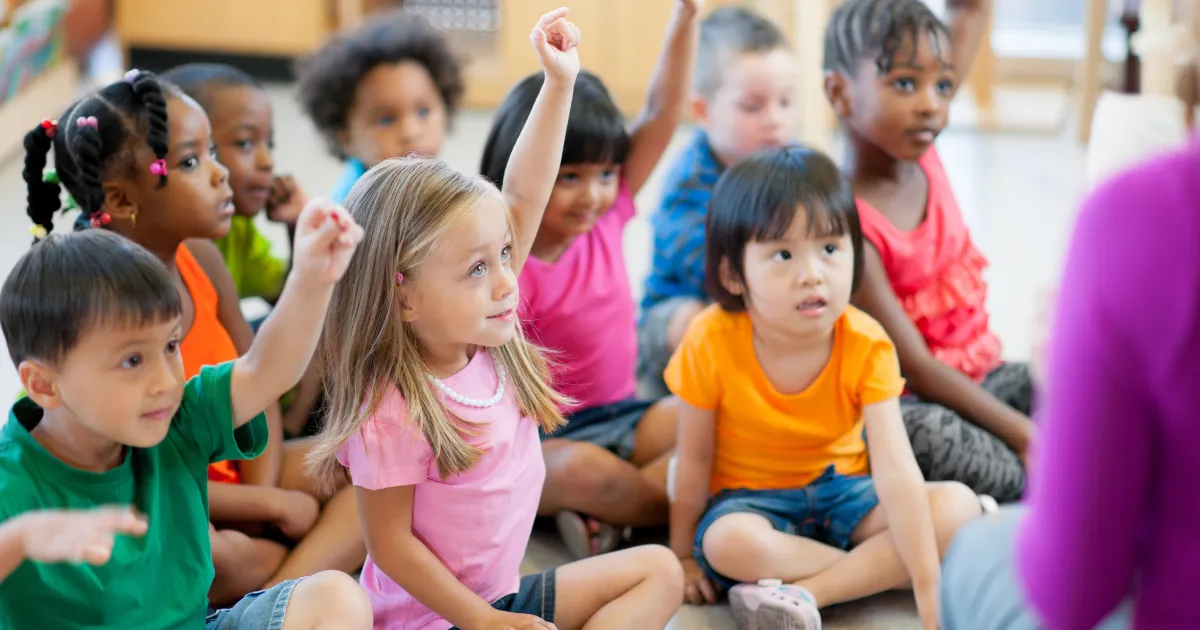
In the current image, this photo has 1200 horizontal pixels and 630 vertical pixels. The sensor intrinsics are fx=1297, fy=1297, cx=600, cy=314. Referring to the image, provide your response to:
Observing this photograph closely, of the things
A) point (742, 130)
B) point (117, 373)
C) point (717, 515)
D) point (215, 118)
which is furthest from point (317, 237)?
point (742, 130)

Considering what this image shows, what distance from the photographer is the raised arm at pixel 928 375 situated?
166 centimetres

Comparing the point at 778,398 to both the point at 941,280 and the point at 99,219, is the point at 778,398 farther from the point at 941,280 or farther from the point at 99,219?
the point at 99,219

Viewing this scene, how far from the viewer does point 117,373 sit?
102cm

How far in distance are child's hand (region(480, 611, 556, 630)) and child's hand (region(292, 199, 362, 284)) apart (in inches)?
15.3

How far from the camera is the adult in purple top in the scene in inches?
28.6

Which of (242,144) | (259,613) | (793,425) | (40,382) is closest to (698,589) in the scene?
(793,425)

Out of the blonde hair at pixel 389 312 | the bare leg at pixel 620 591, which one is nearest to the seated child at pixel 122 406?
the blonde hair at pixel 389 312

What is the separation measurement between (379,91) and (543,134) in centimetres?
76

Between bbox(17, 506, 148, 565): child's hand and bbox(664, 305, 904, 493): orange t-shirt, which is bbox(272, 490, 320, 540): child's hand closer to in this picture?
bbox(664, 305, 904, 493): orange t-shirt

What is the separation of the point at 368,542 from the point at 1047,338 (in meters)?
0.68

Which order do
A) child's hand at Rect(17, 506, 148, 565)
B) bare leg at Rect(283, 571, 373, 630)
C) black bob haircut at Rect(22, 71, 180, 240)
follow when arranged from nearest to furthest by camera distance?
1. child's hand at Rect(17, 506, 148, 565)
2. bare leg at Rect(283, 571, 373, 630)
3. black bob haircut at Rect(22, 71, 180, 240)

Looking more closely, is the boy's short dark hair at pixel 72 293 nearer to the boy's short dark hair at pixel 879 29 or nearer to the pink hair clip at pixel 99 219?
the pink hair clip at pixel 99 219

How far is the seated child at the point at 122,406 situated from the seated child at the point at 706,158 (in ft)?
3.09

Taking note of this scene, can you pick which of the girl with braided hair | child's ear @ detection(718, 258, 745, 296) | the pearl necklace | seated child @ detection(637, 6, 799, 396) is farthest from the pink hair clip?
seated child @ detection(637, 6, 799, 396)
